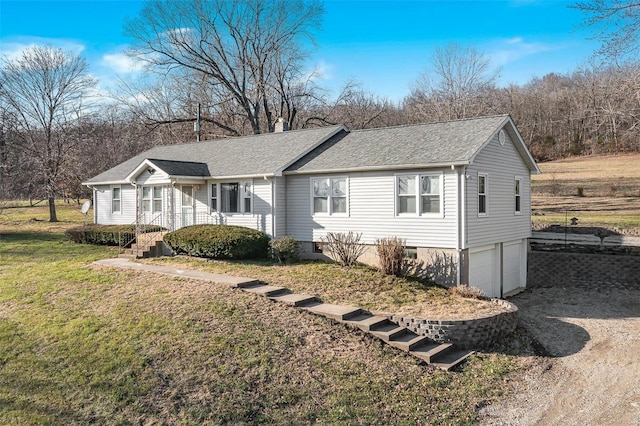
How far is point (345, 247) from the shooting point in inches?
597

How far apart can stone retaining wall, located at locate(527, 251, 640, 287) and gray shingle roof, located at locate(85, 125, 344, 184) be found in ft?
32.3

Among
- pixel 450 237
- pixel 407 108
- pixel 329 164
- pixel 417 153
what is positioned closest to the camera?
pixel 450 237

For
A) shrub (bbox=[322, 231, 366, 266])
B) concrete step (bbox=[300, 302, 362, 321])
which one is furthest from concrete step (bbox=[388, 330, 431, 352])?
shrub (bbox=[322, 231, 366, 266])

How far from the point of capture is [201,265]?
15070 millimetres

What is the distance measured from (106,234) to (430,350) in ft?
50.5

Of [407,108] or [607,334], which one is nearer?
[607,334]

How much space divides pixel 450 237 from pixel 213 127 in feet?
90.7

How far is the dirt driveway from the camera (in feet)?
25.5

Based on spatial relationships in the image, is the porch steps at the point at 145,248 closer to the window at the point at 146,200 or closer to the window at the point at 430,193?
the window at the point at 146,200

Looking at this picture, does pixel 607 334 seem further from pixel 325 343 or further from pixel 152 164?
pixel 152 164

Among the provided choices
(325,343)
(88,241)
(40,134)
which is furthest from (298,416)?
(40,134)

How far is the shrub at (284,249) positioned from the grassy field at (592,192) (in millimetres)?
17204

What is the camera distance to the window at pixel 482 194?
14.6 meters

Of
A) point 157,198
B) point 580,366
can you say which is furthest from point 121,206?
point 580,366
